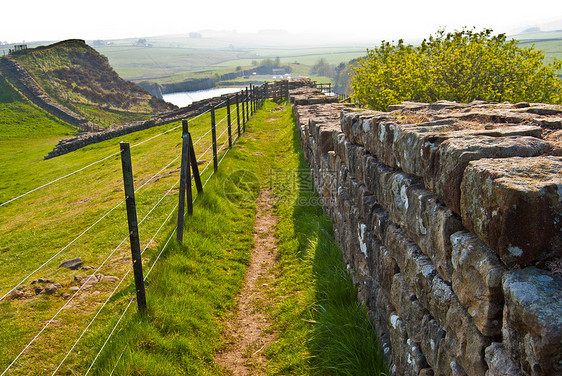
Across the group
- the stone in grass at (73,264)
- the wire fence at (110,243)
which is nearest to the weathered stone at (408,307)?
the wire fence at (110,243)

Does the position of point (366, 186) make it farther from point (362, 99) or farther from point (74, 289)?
point (362, 99)

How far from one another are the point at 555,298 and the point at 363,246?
115 inches

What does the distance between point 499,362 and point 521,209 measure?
2.51ft

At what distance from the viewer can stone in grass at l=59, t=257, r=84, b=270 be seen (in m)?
6.18

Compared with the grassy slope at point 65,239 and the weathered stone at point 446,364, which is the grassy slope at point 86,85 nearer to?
the grassy slope at point 65,239

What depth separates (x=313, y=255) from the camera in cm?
629

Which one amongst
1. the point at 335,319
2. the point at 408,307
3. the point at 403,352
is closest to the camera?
the point at 408,307

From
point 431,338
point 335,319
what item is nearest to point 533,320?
point 431,338

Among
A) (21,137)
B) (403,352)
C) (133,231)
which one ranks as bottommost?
(21,137)

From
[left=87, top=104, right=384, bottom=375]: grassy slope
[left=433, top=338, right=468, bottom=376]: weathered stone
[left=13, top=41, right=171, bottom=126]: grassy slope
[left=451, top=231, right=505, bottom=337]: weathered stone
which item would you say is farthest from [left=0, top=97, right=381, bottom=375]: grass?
[left=13, top=41, right=171, bottom=126]: grassy slope

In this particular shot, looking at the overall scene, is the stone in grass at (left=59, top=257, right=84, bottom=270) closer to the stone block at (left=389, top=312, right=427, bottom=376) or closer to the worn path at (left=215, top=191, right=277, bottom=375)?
the worn path at (left=215, top=191, right=277, bottom=375)

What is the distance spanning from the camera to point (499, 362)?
199 centimetres

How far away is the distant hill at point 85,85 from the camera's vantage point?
57.2 meters

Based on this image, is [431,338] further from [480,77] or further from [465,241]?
[480,77]
